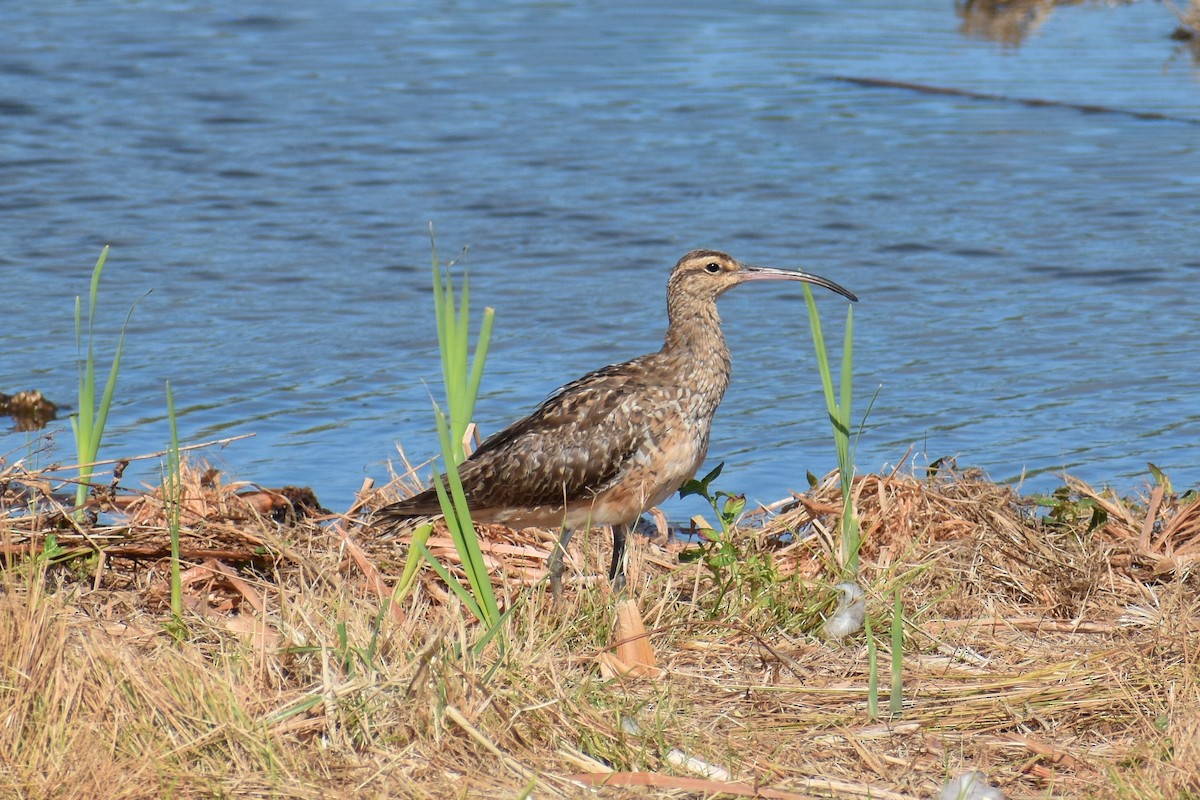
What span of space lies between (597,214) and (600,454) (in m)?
6.17

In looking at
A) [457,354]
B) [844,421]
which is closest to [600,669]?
[457,354]

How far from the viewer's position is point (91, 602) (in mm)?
5805

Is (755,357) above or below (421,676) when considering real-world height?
below

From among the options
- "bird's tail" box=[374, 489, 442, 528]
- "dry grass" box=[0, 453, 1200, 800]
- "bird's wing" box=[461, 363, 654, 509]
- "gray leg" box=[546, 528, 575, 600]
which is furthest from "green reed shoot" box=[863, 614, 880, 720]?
"bird's tail" box=[374, 489, 442, 528]

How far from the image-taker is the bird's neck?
6957 mm

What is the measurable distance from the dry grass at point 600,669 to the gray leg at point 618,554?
10 centimetres

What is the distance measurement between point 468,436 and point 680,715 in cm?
263

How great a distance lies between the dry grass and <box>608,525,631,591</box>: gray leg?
Answer: 103mm

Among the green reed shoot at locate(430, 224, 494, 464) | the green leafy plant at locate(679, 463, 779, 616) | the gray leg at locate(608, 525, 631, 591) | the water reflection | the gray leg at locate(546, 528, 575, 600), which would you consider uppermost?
the green reed shoot at locate(430, 224, 494, 464)

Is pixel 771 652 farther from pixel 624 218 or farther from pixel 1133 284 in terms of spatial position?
pixel 624 218

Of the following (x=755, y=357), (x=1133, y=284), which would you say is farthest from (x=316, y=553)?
(x=1133, y=284)

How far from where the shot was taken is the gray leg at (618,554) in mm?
6262

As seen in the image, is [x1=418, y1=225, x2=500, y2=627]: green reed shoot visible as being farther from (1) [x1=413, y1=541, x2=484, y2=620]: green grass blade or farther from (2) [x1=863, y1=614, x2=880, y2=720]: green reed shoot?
(2) [x1=863, y1=614, x2=880, y2=720]: green reed shoot

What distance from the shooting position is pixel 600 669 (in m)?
5.26
